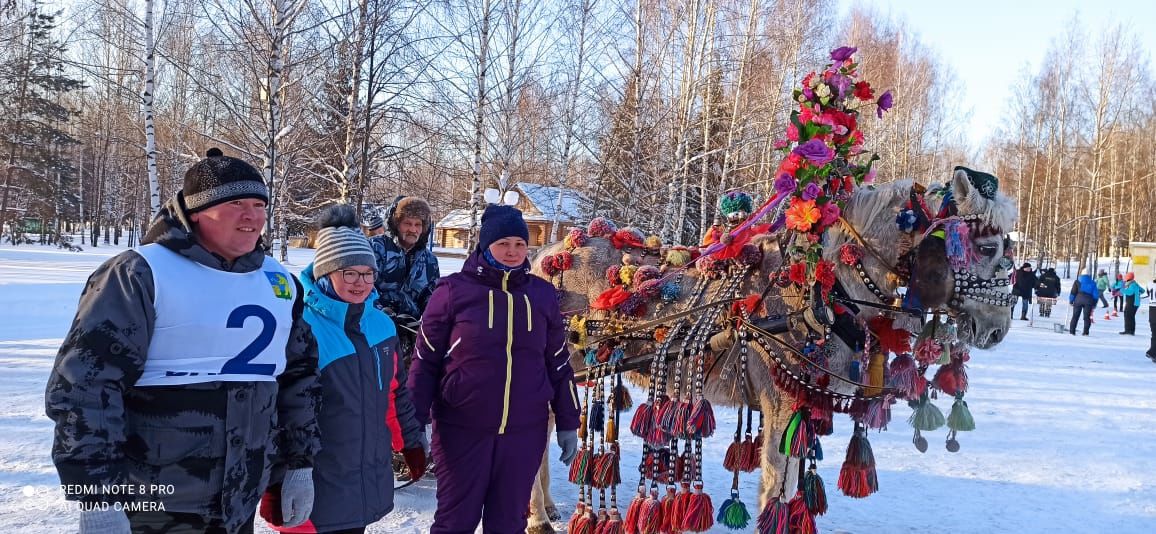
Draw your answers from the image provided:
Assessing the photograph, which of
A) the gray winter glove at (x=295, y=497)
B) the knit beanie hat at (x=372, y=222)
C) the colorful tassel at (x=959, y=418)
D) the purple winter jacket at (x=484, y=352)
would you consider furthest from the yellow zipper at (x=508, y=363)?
the colorful tassel at (x=959, y=418)

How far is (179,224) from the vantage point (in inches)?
73.4

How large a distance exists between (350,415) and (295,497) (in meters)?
0.32

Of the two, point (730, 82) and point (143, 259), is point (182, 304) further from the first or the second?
point (730, 82)

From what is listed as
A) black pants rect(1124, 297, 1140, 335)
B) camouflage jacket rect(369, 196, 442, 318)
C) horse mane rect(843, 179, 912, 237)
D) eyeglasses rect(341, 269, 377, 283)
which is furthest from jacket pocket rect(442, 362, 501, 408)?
black pants rect(1124, 297, 1140, 335)

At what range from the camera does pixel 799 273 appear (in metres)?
3.45

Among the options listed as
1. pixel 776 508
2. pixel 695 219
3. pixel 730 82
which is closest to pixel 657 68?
pixel 730 82

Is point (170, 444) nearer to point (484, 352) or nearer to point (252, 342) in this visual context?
point (252, 342)

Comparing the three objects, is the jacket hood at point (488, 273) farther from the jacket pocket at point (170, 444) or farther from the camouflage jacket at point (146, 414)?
the jacket pocket at point (170, 444)

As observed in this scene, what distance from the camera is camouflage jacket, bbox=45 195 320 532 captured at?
1.58 metres

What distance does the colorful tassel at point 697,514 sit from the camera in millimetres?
3391

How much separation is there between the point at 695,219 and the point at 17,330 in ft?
47.0

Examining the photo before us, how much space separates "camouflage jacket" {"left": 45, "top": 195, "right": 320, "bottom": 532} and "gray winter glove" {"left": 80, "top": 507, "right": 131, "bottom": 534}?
0.10ft

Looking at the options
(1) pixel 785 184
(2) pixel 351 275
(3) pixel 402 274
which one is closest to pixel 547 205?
(3) pixel 402 274

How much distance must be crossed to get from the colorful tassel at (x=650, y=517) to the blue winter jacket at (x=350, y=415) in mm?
1481
